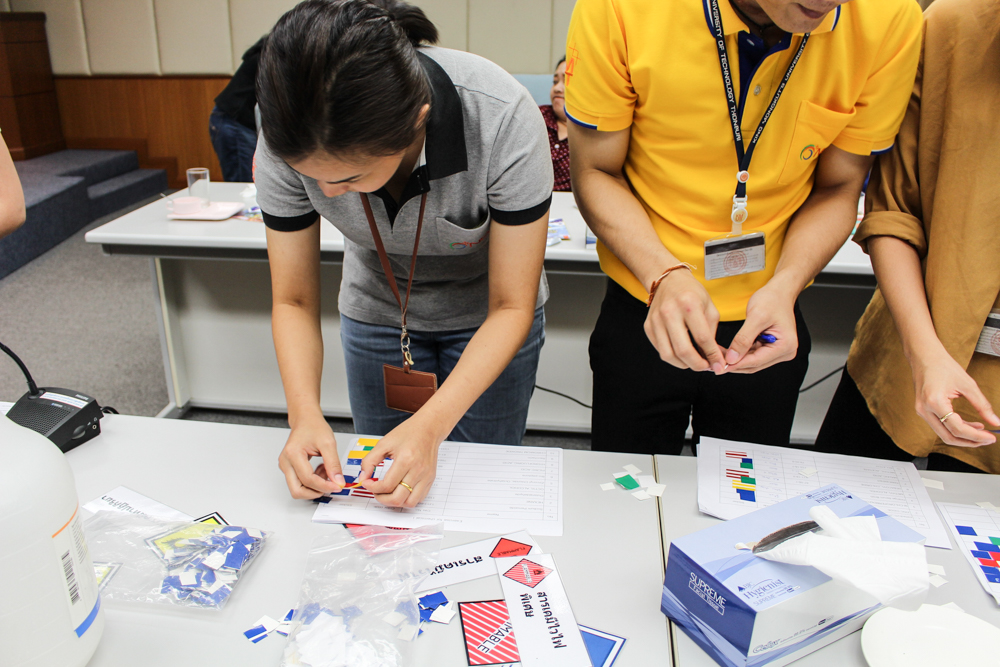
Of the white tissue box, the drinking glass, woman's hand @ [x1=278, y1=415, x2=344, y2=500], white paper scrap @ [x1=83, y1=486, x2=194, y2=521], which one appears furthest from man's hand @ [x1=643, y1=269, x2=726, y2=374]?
the drinking glass

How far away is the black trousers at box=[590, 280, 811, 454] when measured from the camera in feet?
3.64

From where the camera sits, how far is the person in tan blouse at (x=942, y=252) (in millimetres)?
901

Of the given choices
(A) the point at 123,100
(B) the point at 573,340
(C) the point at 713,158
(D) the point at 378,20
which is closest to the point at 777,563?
(C) the point at 713,158

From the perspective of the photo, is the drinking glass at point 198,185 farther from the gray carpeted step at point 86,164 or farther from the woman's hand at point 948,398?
the gray carpeted step at point 86,164

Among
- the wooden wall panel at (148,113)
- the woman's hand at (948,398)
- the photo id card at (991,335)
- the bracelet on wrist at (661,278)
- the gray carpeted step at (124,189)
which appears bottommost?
the gray carpeted step at (124,189)

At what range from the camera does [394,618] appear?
735 mm

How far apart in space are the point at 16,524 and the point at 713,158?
94cm

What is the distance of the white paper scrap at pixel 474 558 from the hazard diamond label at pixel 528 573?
0.02 metres

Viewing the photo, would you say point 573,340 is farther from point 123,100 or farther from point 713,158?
point 123,100

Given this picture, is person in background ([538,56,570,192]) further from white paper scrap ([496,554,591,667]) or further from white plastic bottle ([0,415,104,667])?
white plastic bottle ([0,415,104,667])

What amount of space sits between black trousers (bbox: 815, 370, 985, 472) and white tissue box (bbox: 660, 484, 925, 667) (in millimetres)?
402

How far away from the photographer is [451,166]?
0.96 meters

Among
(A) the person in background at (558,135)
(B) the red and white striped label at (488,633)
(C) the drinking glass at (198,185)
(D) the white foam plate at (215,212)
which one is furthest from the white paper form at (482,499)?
(A) the person in background at (558,135)

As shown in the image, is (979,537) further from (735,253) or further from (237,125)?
(237,125)
